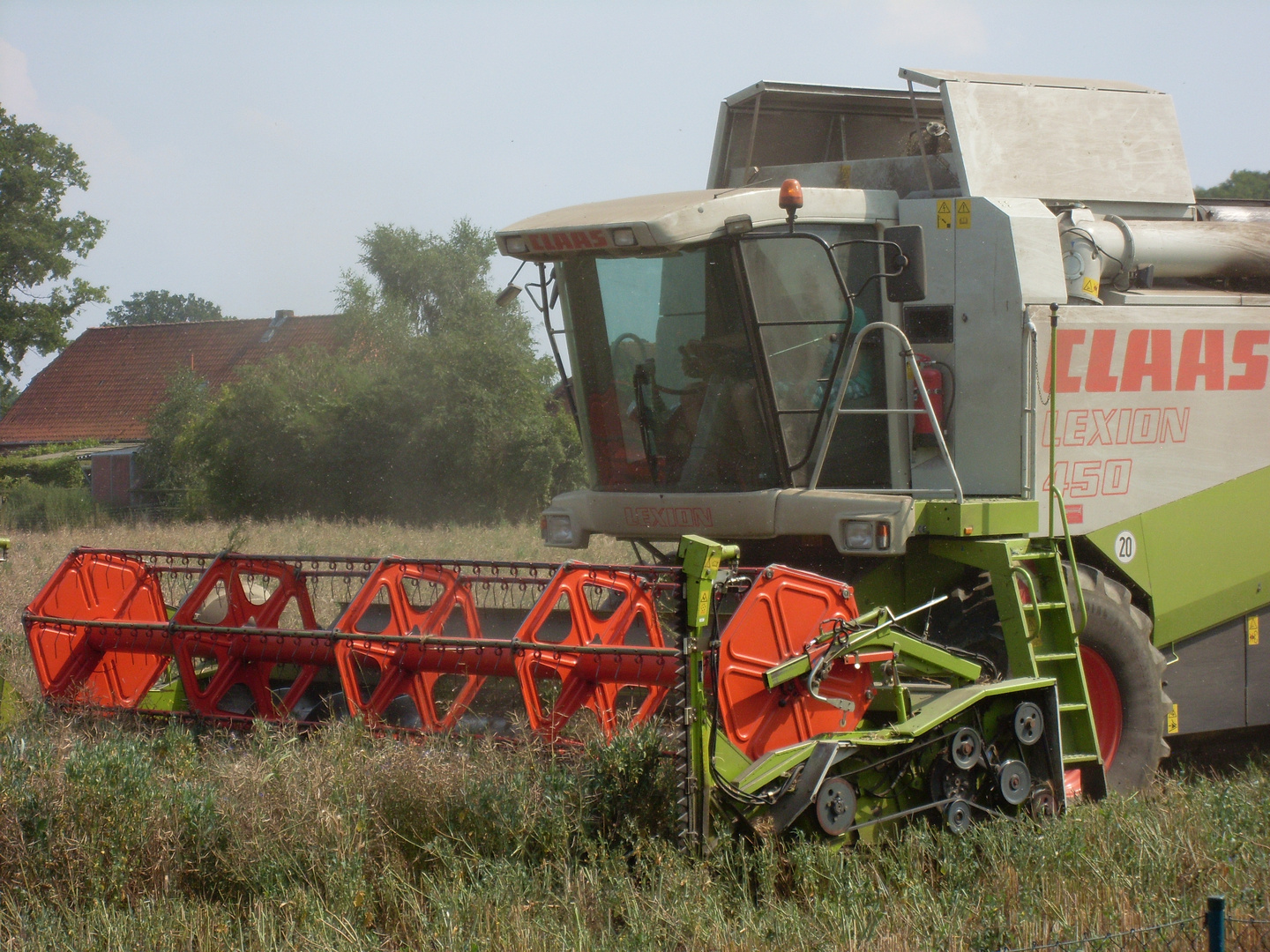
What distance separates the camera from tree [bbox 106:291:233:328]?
78.8 meters

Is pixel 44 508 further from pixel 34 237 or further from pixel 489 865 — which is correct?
pixel 489 865

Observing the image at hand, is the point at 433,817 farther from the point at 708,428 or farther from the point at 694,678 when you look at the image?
the point at 708,428

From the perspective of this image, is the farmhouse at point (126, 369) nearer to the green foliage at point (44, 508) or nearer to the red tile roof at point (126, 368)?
the red tile roof at point (126, 368)

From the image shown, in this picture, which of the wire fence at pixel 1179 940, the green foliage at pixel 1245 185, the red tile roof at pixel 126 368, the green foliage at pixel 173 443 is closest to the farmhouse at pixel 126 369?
the red tile roof at pixel 126 368

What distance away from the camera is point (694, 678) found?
368 centimetres

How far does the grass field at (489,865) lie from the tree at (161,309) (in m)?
79.4

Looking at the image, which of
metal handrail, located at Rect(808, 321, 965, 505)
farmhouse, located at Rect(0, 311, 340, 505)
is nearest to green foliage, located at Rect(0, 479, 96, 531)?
farmhouse, located at Rect(0, 311, 340, 505)

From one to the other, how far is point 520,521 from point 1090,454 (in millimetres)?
17430

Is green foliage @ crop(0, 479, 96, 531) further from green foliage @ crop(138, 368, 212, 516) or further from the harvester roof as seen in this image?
the harvester roof

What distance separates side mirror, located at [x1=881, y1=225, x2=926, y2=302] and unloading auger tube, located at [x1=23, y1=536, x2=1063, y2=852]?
4.51ft

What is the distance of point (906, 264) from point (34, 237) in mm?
23708

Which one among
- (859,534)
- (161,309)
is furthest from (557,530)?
(161,309)

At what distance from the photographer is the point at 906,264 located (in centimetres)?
502

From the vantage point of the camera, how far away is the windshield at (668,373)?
534cm
